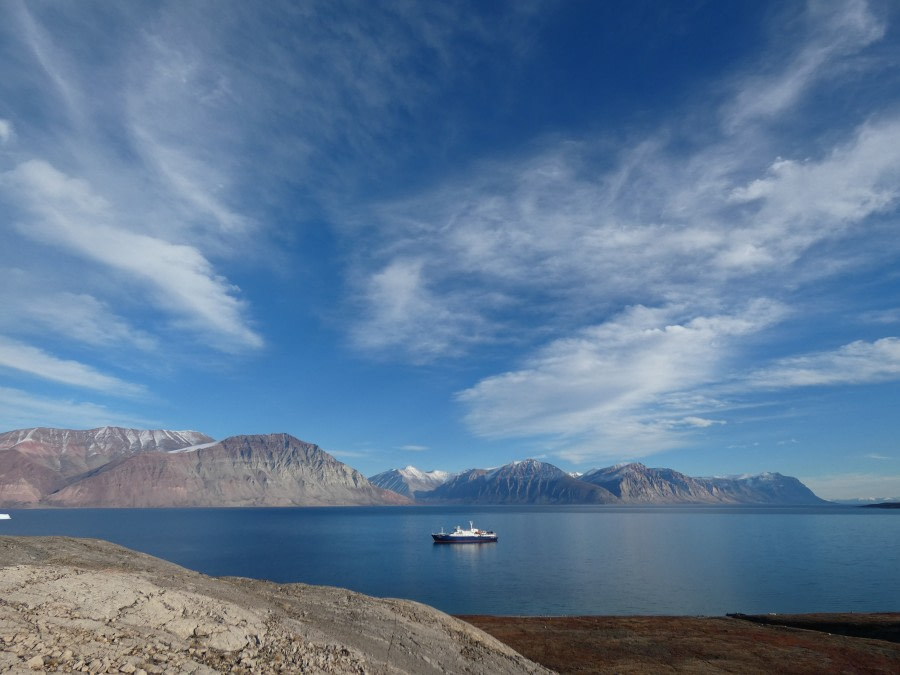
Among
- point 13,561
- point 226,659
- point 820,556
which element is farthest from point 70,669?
→ point 820,556

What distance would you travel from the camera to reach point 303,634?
75.0 ft

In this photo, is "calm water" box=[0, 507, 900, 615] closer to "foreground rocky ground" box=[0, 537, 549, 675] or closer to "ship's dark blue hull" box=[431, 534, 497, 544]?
"ship's dark blue hull" box=[431, 534, 497, 544]

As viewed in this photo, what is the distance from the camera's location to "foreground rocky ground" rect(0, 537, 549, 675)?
15844 millimetres

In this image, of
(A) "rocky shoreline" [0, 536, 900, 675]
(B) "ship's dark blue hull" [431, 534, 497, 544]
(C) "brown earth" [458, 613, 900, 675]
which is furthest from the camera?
(B) "ship's dark blue hull" [431, 534, 497, 544]

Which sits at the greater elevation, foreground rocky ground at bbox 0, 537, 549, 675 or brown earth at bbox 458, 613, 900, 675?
foreground rocky ground at bbox 0, 537, 549, 675

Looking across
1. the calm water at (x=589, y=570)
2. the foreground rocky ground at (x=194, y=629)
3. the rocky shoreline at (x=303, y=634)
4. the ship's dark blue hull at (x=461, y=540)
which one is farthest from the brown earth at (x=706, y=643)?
the ship's dark blue hull at (x=461, y=540)

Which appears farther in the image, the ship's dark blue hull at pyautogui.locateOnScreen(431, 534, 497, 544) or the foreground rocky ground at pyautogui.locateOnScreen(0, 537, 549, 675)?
the ship's dark blue hull at pyautogui.locateOnScreen(431, 534, 497, 544)

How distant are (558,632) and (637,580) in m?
43.0

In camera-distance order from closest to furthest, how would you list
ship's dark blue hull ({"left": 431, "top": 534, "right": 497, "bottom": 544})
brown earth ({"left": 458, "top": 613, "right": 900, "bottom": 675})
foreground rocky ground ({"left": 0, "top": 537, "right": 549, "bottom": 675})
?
foreground rocky ground ({"left": 0, "top": 537, "right": 549, "bottom": 675}) → brown earth ({"left": 458, "top": 613, "right": 900, "bottom": 675}) → ship's dark blue hull ({"left": 431, "top": 534, "right": 497, "bottom": 544})

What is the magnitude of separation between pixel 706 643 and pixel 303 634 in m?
31.9

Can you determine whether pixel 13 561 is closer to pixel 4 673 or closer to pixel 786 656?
pixel 4 673

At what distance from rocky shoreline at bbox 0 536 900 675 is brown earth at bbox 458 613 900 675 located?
14 centimetres

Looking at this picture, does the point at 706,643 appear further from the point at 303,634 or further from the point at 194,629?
the point at 194,629

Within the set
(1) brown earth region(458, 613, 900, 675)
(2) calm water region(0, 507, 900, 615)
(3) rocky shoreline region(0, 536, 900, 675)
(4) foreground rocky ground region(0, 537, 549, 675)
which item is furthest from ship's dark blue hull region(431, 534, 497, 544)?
(4) foreground rocky ground region(0, 537, 549, 675)
